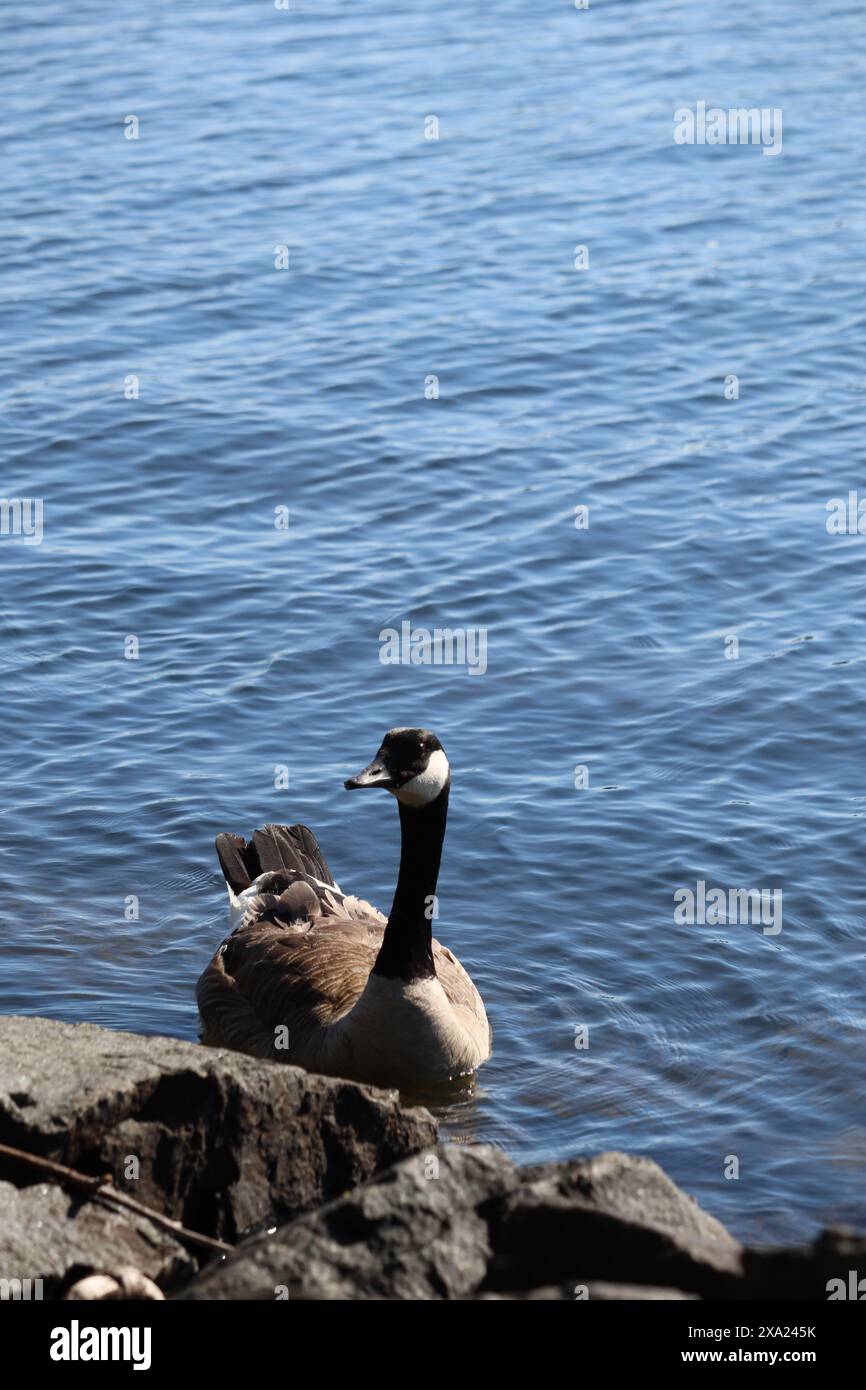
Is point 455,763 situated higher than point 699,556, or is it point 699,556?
point 699,556

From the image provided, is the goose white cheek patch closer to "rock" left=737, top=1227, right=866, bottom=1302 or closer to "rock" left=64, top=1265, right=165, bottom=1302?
"rock" left=64, top=1265, right=165, bottom=1302

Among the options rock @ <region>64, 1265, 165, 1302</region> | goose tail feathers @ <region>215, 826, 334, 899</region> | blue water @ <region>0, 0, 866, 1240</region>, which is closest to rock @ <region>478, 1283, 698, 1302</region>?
rock @ <region>64, 1265, 165, 1302</region>

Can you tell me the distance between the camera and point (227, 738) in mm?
12461

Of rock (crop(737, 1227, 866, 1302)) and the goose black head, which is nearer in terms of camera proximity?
rock (crop(737, 1227, 866, 1302))

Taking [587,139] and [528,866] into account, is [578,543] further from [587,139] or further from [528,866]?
[587,139]

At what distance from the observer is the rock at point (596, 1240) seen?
560 cm

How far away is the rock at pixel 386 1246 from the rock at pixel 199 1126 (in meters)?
0.87

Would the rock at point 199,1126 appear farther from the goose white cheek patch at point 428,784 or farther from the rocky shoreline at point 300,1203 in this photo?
the goose white cheek patch at point 428,784

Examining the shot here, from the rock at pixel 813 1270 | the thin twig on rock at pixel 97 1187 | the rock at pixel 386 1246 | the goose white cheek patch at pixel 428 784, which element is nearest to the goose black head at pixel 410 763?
the goose white cheek patch at pixel 428 784

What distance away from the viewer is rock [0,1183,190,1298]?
6.08 m

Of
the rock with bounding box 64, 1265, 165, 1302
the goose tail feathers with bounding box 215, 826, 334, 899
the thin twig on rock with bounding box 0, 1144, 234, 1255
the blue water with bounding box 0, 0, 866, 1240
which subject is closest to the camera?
the rock with bounding box 64, 1265, 165, 1302

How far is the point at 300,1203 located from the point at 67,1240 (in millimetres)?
997

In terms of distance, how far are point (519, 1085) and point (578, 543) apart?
676 cm
